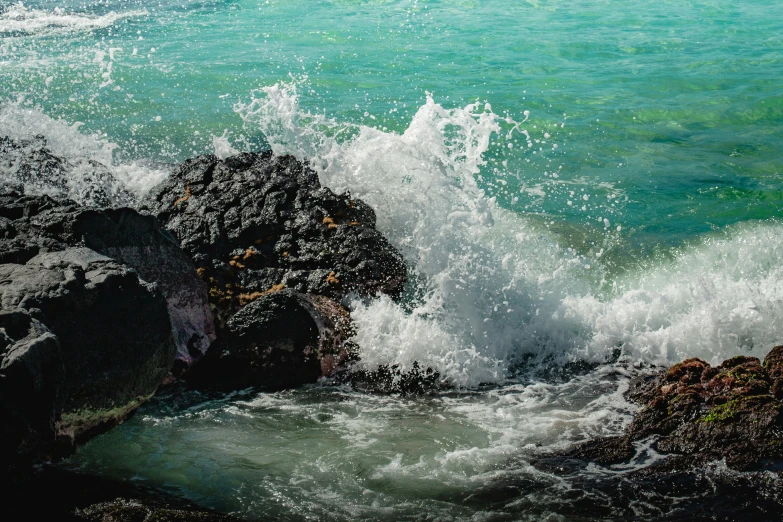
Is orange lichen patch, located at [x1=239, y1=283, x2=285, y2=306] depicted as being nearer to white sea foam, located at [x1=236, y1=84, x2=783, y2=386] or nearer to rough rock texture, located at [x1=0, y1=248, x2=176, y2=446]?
white sea foam, located at [x1=236, y1=84, x2=783, y2=386]

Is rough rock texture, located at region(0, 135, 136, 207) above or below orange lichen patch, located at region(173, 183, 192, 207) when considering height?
above

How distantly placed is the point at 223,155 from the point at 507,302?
4.47 metres

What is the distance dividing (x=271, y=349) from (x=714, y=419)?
3.31 m

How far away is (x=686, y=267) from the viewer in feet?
27.4

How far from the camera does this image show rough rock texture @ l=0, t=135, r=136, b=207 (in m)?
7.71

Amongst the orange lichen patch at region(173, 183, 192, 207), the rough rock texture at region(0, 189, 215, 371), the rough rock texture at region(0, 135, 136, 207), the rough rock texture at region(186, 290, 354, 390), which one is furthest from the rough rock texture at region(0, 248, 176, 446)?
the rough rock texture at region(0, 135, 136, 207)

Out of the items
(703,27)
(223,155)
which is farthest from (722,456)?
(703,27)

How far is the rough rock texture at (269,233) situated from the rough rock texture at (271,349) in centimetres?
46

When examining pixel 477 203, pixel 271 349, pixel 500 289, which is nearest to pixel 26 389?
pixel 271 349

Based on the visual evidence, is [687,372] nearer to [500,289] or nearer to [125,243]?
[500,289]

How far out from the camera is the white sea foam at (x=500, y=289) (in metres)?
6.38

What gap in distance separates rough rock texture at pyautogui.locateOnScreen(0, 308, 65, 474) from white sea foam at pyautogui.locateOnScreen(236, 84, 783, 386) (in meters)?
2.75

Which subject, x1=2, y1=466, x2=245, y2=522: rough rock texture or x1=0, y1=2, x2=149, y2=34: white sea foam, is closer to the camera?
x1=2, y1=466, x2=245, y2=522: rough rock texture

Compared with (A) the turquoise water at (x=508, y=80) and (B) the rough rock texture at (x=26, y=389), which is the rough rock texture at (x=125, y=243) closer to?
(B) the rough rock texture at (x=26, y=389)
